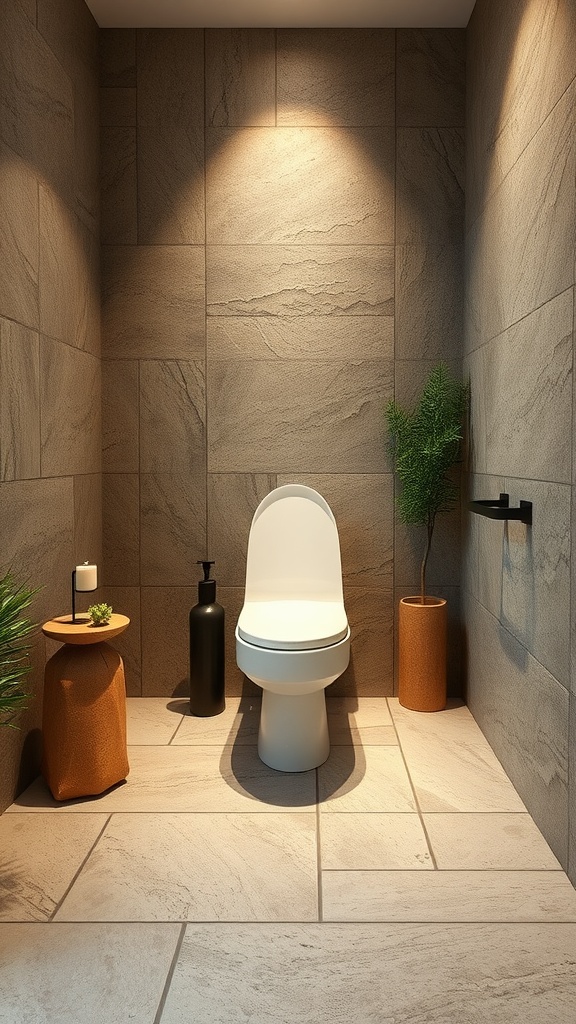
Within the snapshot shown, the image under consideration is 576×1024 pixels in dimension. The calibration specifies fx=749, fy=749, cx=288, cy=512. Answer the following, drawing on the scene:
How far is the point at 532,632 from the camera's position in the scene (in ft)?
6.84

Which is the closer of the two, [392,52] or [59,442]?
[59,442]

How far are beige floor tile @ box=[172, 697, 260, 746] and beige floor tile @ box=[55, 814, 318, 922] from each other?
0.56 m

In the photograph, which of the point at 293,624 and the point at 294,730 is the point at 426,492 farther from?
the point at 294,730

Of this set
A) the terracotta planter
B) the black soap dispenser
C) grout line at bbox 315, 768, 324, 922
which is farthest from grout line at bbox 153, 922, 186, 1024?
the terracotta planter

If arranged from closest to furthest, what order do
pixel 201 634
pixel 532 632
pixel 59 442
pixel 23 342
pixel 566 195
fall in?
1. pixel 566 195
2. pixel 532 632
3. pixel 23 342
4. pixel 59 442
5. pixel 201 634

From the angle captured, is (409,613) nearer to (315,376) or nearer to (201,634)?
(201,634)

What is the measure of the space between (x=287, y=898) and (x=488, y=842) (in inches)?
22.9

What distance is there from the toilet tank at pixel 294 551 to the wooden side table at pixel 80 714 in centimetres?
71

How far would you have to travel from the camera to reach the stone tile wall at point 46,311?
2131 mm

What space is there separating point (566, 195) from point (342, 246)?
1.32 meters

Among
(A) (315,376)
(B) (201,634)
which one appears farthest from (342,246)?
(B) (201,634)

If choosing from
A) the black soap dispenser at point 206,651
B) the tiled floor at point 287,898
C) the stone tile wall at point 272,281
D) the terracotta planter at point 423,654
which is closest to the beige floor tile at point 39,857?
the tiled floor at point 287,898

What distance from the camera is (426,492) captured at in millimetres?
2867

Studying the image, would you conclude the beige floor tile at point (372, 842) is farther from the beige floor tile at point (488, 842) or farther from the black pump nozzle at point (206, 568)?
the black pump nozzle at point (206, 568)
